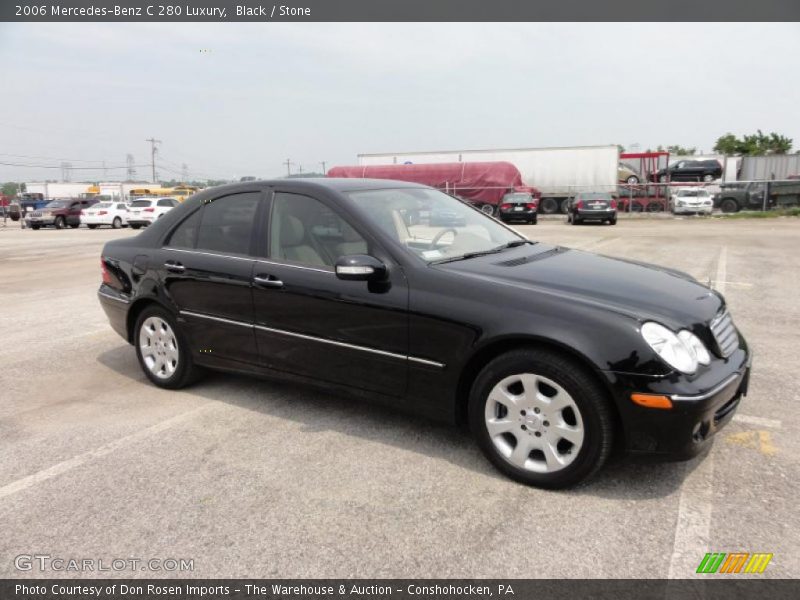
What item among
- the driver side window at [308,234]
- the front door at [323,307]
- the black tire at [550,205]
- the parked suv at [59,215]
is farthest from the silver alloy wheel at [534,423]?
the parked suv at [59,215]

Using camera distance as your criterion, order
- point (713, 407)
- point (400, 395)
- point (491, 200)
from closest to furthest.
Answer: point (713, 407), point (400, 395), point (491, 200)

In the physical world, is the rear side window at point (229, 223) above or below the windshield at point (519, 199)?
below

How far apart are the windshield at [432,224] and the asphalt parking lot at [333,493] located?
1.14 metres

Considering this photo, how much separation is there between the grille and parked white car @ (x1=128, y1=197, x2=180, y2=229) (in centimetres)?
2786

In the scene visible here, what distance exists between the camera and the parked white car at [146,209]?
28045mm

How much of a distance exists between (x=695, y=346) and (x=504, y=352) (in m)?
0.92

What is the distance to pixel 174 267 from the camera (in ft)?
14.5

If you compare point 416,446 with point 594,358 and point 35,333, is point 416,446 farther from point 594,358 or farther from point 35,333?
point 35,333

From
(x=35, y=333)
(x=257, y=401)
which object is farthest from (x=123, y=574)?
(x=35, y=333)

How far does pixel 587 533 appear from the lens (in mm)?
2664

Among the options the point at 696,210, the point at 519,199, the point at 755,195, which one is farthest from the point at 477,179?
the point at 755,195

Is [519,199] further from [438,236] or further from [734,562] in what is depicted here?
[734,562]

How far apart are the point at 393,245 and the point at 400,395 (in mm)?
864

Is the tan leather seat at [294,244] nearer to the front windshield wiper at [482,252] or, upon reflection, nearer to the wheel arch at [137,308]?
the front windshield wiper at [482,252]
